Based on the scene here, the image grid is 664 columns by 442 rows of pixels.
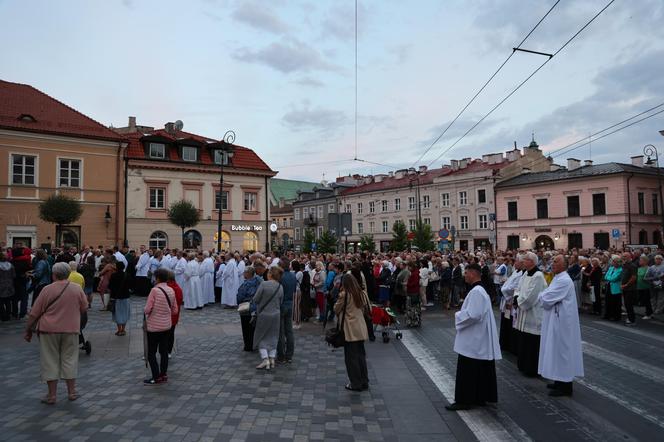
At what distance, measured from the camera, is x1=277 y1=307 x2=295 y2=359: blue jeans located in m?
9.04

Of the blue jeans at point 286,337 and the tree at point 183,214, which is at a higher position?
the tree at point 183,214

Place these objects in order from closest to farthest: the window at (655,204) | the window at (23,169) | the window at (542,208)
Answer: the window at (23,169) < the window at (655,204) < the window at (542,208)

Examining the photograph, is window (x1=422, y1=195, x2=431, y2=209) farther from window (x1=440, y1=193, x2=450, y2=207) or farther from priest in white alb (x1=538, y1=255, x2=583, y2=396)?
priest in white alb (x1=538, y1=255, x2=583, y2=396)

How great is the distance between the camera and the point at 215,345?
34.3 feet

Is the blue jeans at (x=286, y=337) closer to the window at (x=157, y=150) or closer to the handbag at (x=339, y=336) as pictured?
the handbag at (x=339, y=336)

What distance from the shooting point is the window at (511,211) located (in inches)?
2112

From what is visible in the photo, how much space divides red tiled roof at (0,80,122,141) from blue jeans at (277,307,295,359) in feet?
95.8

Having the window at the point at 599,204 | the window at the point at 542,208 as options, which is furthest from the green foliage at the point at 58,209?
the window at the point at 599,204

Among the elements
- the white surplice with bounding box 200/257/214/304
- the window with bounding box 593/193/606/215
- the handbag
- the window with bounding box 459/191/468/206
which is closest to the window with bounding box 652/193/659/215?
A: the window with bounding box 593/193/606/215

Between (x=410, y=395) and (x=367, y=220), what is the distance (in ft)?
206

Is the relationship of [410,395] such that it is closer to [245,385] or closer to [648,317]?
[245,385]

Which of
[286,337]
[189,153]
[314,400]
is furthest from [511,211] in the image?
[314,400]

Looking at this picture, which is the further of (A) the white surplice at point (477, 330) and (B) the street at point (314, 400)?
(A) the white surplice at point (477, 330)

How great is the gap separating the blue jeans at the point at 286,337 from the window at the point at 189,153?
32567mm
